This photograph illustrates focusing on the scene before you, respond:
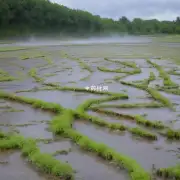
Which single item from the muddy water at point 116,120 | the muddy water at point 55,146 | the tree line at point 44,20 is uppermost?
the tree line at point 44,20

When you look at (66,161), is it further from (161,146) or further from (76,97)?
(76,97)

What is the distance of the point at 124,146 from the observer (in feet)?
23.3

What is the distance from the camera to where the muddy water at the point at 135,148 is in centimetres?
630

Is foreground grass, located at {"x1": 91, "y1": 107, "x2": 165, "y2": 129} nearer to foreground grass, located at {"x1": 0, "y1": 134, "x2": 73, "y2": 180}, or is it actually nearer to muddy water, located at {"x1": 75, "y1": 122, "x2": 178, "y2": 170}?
muddy water, located at {"x1": 75, "y1": 122, "x2": 178, "y2": 170}

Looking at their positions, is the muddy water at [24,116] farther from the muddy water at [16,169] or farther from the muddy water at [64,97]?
the muddy water at [16,169]

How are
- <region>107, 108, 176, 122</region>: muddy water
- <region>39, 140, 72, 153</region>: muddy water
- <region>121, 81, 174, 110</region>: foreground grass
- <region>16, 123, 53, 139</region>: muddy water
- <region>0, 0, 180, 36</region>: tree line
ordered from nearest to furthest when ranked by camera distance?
<region>39, 140, 72, 153</region>: muddy water < <region>16, 123, 53, 139</region>: muddy water < <region>107, 108, 176, 122</region>: muddy water < <region>121, 81, 174, 110</region>: foreground grass < <region>0, 0, 180, 36</region>: tree line

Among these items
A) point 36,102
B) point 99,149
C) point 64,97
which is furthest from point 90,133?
point 64,97

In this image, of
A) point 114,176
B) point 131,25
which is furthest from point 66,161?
point 131,25

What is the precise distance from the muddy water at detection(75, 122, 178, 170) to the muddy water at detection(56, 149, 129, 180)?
65cm

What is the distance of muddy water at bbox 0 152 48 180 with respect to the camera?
5.75 m

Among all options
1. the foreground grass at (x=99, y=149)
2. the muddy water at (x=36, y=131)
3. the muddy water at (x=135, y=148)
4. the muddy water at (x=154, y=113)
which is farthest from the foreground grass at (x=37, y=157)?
the muddy water at (x=154, y=113)

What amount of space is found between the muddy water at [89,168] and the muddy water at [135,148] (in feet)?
2.13

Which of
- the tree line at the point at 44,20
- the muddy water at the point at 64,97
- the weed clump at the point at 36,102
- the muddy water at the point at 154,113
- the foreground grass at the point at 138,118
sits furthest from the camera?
the tree line at the point at 44,20

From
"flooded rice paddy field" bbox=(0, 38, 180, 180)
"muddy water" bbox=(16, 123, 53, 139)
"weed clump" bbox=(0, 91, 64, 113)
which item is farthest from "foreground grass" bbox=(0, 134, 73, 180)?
"weed clump" bbox=(0, 91, 64, 113)
